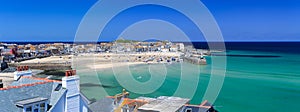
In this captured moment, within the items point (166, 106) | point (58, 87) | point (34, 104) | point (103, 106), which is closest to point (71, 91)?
point (58, 87)

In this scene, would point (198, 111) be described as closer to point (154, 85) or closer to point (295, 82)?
point (154, 85)

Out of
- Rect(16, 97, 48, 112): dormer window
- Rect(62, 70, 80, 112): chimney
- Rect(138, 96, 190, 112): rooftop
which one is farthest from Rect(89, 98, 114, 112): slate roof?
Rect(16, 97, 48, 112): dormer window

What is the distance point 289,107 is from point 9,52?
9267 centimetres

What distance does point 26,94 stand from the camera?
9133 mm

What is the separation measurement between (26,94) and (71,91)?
1415 mm

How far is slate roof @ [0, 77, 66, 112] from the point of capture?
859cm

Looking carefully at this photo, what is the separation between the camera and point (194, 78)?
5744cm

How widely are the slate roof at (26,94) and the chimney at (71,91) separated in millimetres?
249

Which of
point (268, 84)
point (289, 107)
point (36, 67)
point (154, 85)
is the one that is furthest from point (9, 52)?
point (289, 107)

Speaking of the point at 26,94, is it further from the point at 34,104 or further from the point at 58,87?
the point at 58,87

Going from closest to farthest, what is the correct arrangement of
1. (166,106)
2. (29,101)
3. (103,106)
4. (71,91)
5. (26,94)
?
(29,101), (26,94), (71,91), (166,106), (103,106)

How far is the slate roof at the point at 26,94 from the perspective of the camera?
8.59 metres

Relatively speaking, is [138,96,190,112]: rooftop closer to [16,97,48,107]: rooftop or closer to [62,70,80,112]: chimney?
Answer: [62,70,80,112]: chimney

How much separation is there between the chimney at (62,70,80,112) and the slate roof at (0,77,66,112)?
0.25 metres
